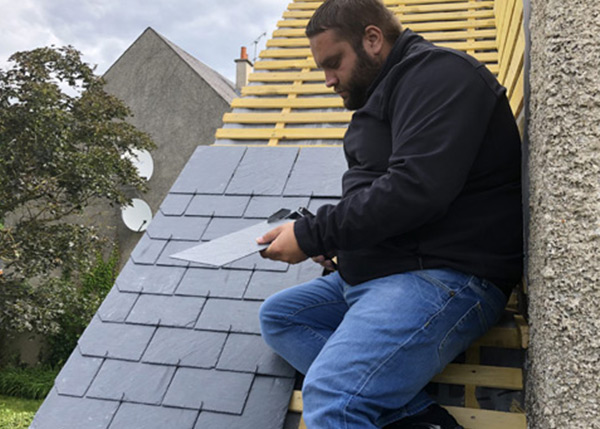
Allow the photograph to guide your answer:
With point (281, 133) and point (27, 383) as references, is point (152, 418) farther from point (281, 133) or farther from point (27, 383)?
point (27, 383)

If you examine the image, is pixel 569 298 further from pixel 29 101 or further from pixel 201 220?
pixel 29 101

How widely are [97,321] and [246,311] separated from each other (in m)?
0.71

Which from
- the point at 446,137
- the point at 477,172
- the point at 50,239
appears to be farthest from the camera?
the point at 50,239

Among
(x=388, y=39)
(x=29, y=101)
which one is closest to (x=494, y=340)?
(x=388, y=39)

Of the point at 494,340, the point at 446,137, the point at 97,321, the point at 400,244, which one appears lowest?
the point at 97,321

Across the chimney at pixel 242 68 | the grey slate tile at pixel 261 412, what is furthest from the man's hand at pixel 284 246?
the chimney at pixel 242 68

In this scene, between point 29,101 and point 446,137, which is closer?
point 446,137

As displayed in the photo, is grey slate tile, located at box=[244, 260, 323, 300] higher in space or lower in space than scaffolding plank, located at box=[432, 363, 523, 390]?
lower

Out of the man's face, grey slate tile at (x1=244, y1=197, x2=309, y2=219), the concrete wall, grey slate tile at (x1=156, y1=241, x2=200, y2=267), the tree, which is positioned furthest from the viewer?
the concrete wall

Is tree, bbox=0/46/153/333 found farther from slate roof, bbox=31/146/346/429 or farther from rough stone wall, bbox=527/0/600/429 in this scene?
rough stone wall, bbox=527/0/600/429

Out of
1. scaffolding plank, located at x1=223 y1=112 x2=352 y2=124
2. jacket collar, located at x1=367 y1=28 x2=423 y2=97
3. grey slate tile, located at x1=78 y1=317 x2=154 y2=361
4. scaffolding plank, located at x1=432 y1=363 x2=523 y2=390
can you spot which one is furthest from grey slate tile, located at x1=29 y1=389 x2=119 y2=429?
scaffolding plank, located at x1=223 y1=112 x2=352 y2=124

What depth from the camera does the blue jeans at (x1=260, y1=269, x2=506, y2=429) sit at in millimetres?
1753

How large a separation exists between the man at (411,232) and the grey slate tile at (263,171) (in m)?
1.41

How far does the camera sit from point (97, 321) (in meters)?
2.98
